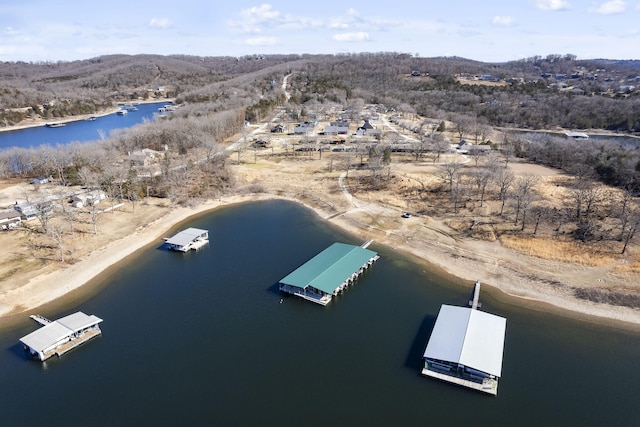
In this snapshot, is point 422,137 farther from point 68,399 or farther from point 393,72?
point 393,72

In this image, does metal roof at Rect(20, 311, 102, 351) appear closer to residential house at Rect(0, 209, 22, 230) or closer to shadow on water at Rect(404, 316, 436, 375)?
residential house at Rect(0, 209, 22, 230)

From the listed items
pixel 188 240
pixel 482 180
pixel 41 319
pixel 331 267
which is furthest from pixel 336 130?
pixel 41 319

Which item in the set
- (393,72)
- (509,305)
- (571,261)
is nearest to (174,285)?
(509,305)

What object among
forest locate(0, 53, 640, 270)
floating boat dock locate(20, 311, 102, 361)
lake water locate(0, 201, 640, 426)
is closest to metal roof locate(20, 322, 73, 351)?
floating boat dock locate(20, 311, 102, 361)

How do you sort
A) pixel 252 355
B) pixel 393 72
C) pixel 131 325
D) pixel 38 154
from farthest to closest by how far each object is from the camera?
pixel 393 72
pixel 38 154
pixel 131 325
pixel 252 355

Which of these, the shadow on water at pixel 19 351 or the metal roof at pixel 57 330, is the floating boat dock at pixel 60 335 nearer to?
the metal roof at pixel 57 330

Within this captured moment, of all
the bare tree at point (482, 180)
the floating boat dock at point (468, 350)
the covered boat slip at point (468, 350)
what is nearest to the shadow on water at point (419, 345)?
the floating boat dock at point (468, 350)
